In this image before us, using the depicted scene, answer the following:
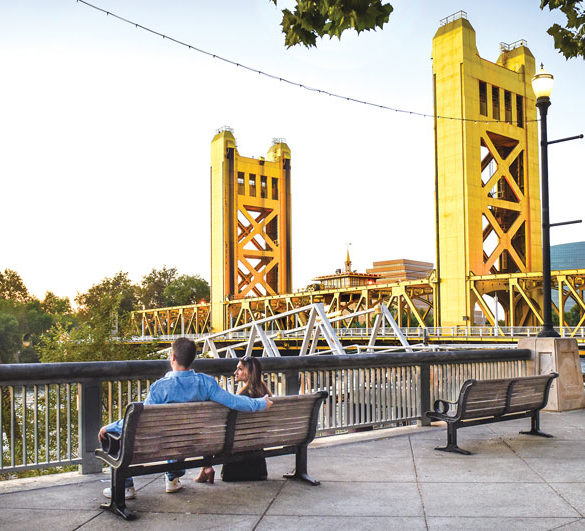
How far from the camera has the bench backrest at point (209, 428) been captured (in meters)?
4.92

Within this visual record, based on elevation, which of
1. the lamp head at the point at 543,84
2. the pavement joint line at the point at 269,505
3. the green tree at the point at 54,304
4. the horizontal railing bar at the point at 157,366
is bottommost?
the green tree at the point at 54,304

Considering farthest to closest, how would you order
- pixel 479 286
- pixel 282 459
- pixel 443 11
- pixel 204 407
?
pixel 443 11 < pixel 479 286 < pixel 282 459 < pixel 204 407

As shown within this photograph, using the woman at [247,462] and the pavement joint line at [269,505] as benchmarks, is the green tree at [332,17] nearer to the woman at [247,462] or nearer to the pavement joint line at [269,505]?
the woman at [247,462]

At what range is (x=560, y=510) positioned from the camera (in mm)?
5223

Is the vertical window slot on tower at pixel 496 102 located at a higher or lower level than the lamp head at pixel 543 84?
higher

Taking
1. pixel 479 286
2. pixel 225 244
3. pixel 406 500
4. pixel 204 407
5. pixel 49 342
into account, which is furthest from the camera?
pixel 225 244

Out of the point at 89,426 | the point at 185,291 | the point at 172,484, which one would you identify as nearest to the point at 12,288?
the point at 185,291

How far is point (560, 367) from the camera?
11.6 meters

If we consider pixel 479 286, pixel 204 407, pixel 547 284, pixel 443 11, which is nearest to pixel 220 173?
pixel 443 11

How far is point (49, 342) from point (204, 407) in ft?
90.9

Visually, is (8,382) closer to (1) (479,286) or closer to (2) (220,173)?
(1) (479,286)

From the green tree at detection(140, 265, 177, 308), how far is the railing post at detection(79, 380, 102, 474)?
131732mm

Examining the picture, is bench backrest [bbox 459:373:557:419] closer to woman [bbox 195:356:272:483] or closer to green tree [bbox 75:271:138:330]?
woman [bbox 195:356:272:483]

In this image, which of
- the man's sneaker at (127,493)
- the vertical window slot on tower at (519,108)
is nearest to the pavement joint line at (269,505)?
the man's sneaker at (127,493)
